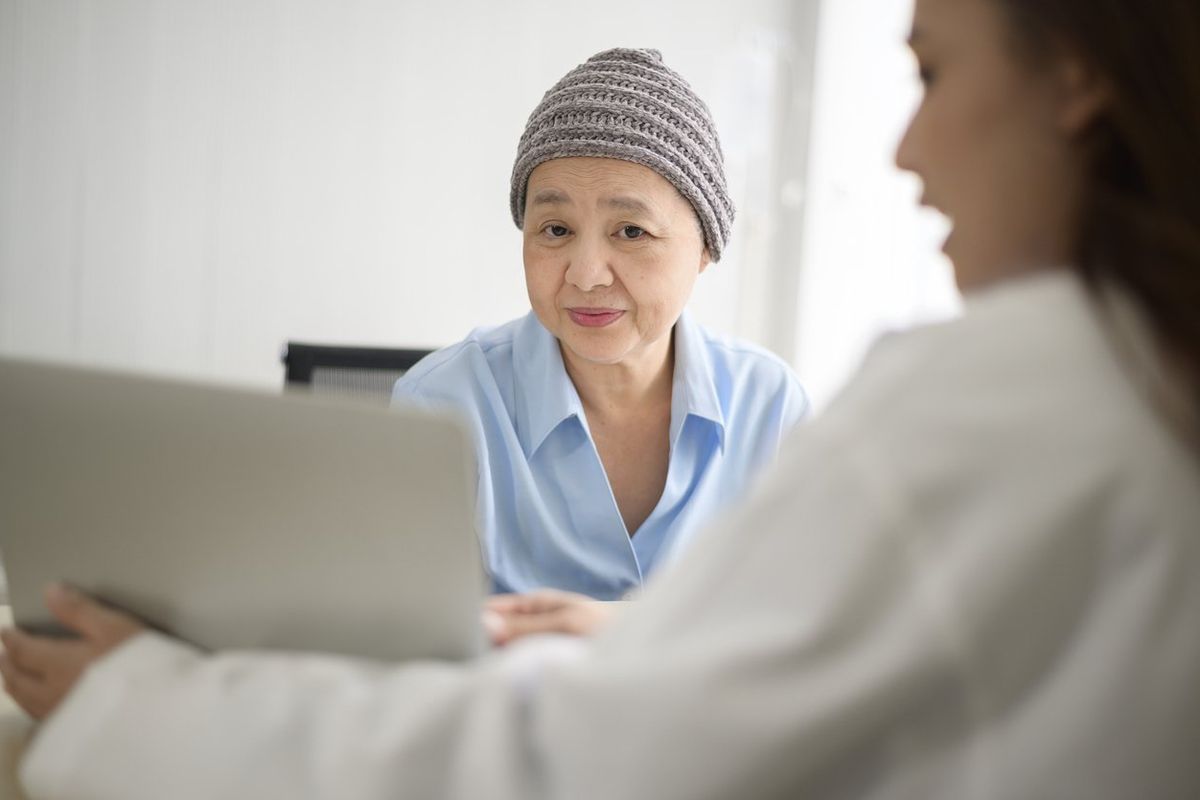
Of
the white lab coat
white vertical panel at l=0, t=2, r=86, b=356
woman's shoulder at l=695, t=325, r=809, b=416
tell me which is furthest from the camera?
white vertical panel at l=0, t=2, r=86, b=356

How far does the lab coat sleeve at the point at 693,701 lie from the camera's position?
1.70 ft

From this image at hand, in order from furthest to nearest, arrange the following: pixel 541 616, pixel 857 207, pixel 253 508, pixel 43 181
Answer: pixel 857 207, pixel 43 181, pixel 541 616, pixel 253 508

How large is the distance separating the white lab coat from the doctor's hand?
297 mm

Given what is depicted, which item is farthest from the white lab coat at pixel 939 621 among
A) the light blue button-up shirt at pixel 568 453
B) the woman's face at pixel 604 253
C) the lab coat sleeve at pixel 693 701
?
the woman's face at pixel 604 253

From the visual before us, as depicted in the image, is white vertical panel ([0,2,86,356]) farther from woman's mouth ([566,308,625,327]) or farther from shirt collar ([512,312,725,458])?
woman's mouth ([566,308,625,327])

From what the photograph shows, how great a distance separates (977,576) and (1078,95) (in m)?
0.28

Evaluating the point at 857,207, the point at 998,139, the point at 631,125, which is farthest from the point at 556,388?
the point at 857,207

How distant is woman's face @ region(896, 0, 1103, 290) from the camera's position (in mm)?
595

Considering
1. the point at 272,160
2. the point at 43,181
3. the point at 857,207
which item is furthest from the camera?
the point at 857,207

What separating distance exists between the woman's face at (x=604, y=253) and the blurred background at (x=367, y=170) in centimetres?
104

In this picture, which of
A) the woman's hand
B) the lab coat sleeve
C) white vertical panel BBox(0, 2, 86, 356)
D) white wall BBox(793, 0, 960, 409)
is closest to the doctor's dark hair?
the lab coat sleeve

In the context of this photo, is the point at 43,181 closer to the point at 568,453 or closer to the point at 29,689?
the point at 568,453

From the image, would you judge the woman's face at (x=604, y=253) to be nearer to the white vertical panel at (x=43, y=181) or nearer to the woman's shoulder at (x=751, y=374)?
the woman's shoulder at (x=751, y=374)

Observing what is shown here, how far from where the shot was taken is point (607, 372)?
1639mm
